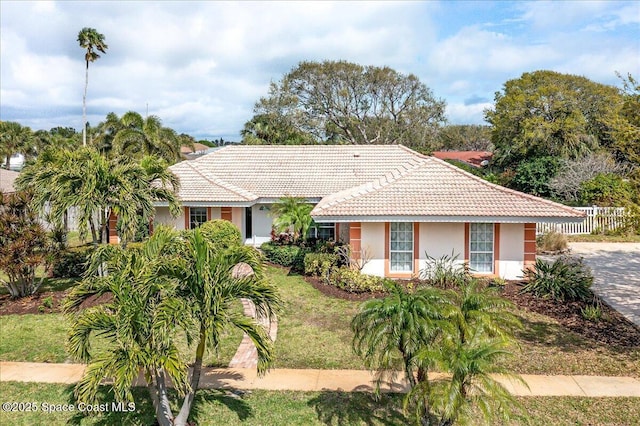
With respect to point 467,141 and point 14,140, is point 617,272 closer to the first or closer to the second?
point 14,140

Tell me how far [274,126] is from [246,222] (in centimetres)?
2684

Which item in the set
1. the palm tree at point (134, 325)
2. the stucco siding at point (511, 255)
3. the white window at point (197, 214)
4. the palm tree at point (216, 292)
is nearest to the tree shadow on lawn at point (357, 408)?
the palm tree at point (216, 292)

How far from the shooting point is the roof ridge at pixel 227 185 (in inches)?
846

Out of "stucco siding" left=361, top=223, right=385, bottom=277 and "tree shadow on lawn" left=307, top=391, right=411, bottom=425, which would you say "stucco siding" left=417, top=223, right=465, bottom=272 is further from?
"tree shadow on lawn" left=307, top=391, right=411, bottom=425

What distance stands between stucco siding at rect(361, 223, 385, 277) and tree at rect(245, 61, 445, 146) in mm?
32895

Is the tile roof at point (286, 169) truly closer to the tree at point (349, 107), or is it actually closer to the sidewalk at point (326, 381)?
the sidewalk at point (326, 381)

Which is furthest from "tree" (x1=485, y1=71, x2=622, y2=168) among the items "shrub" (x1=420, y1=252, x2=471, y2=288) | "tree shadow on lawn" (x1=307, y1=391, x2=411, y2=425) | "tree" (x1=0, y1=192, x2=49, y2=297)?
"tree" (x1=0, y1=192, x2=49, y2=297)

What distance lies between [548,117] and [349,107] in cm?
1986

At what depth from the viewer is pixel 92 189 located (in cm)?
1328

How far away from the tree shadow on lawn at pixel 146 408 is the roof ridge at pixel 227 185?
12.8 metres

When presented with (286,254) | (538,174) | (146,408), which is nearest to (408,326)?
(146,408)

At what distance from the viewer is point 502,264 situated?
16.8m

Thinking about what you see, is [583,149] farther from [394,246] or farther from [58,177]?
[58,177]

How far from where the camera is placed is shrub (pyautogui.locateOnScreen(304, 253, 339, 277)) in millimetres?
17219
